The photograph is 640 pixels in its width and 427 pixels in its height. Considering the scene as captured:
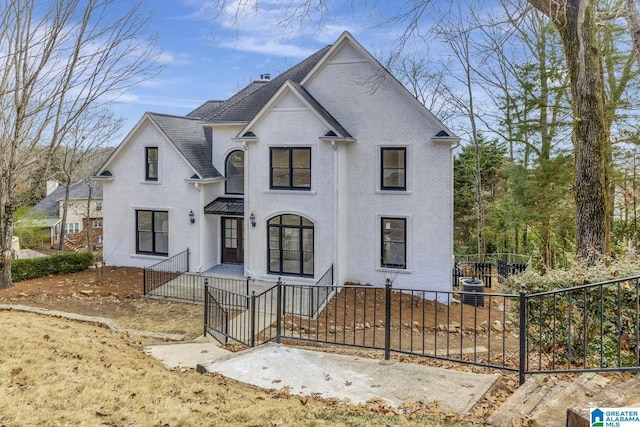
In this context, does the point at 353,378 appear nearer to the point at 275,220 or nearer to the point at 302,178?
the point at 302,178

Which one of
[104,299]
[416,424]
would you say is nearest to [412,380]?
[416,424]

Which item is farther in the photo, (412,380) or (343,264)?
(343,264)

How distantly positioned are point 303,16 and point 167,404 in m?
6.62

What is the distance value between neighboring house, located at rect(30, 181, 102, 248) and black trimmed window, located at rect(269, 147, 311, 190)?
29568 mm

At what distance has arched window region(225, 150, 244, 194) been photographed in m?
17.9

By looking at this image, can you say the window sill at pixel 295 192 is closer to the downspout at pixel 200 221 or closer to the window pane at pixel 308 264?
the window pane at pixel 308 264

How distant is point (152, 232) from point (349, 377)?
1438cm

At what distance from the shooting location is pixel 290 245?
15633 mm

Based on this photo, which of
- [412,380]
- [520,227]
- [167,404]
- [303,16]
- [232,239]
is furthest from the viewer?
[520,227]

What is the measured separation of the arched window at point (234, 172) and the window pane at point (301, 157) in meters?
3.43

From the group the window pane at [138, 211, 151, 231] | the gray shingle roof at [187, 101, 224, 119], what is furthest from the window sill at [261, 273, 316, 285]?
the gray shingle roof at [187, 101, 224, 119]

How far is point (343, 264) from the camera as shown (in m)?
15.4

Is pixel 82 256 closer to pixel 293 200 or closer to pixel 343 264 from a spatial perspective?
pixel 293 200

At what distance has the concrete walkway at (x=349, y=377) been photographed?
5.10 m
